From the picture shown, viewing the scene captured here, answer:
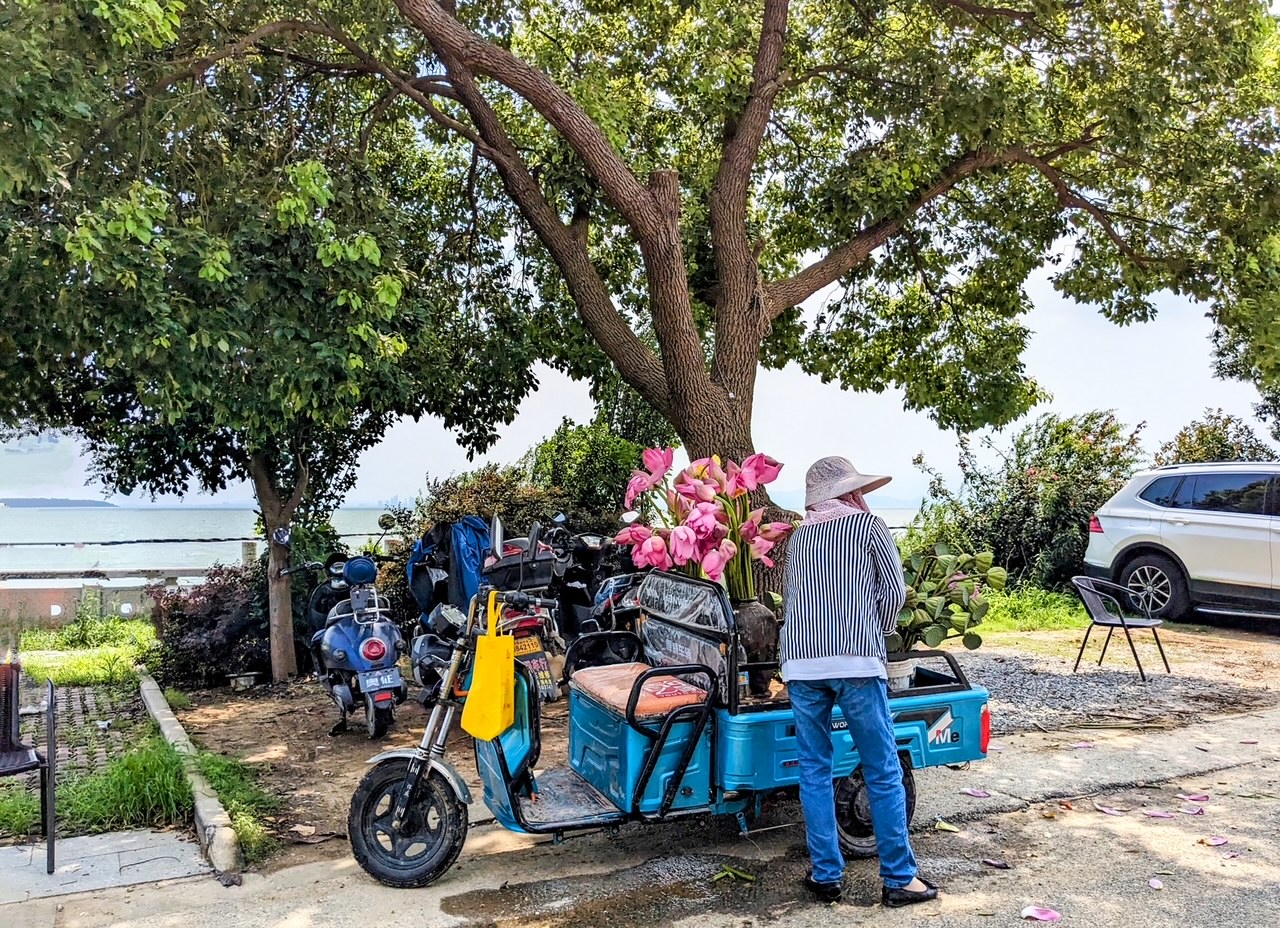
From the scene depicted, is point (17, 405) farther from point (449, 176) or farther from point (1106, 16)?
point (1106, 16)

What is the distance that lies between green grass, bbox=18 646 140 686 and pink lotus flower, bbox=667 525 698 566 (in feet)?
20.6

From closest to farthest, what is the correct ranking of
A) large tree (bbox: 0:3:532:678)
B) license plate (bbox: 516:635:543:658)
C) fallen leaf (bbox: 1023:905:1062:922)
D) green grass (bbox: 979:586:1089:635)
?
1. fallen leaf (bbox: 1023:905:1062:922)
2. large tree (bbox: 0:3:532:678)
3. license plate (bbox: 516:635:543:658)
4. green grass (bbox: 979:586:1089:635)

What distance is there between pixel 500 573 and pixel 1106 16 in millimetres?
8156

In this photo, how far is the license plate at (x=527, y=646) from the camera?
5.91 meters

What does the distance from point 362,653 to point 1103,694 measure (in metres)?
5.77

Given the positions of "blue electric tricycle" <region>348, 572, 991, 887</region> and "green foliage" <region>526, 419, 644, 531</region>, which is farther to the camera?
"green foliage" <region>526, 419, 644, 531</region>

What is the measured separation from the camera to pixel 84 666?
9.14 m

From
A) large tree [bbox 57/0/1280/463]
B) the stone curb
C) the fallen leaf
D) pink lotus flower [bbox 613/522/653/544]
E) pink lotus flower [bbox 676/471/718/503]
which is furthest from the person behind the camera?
large tree [bbox 57/0/1280/463]

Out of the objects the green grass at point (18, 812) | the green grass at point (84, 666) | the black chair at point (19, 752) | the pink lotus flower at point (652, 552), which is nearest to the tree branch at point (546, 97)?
the pink lotus flower at point (652, 552)

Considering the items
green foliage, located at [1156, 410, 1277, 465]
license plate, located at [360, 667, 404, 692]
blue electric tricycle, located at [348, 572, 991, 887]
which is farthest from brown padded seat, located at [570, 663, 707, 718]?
green foliage, located at [1156, 410, 1277, 465]

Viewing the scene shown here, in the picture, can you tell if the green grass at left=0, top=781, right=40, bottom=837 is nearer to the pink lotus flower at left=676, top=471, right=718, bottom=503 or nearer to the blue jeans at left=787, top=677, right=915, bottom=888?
the pink lotus flower at left=676, top=471, right=718, bottom=503

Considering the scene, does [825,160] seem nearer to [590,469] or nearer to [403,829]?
[590,469]

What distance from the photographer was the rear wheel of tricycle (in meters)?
4.53

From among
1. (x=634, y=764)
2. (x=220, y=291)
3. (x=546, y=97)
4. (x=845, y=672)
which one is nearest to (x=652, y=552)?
(x=634, y=764)
